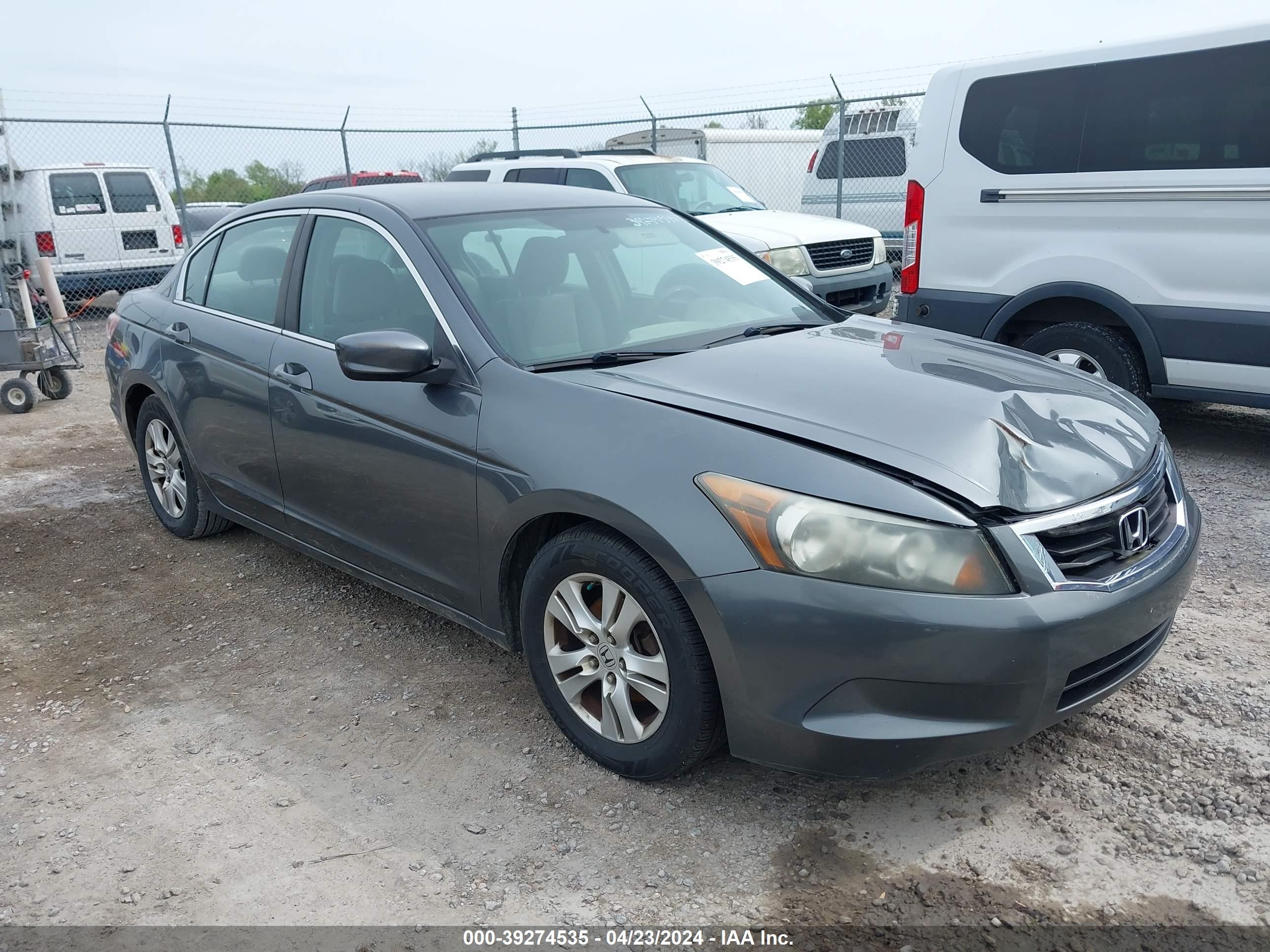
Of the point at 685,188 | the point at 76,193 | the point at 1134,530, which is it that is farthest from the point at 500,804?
the point at 76,193

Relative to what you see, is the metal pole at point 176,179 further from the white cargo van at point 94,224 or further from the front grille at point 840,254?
the front grille at point 840,254

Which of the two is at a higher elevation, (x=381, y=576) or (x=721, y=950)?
(x=381, y=576)

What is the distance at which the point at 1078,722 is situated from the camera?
3148mm

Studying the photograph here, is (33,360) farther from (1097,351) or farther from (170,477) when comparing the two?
(1097,351)

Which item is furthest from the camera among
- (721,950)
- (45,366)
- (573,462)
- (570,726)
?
(45,366)

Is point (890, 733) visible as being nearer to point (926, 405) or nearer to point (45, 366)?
point (926, 405)

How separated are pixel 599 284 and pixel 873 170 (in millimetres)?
11613

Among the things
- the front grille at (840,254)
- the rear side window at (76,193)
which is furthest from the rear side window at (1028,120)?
the rear side window at (76,193)

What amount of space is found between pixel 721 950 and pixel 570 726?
89 centimetres

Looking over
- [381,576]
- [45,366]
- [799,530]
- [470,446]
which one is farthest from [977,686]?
[45,366]

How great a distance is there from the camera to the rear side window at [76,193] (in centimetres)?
1305

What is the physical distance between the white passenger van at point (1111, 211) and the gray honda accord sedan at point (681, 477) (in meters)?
2.34

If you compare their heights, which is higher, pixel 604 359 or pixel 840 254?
pixel 604 359

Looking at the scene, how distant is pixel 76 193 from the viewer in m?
13.2
